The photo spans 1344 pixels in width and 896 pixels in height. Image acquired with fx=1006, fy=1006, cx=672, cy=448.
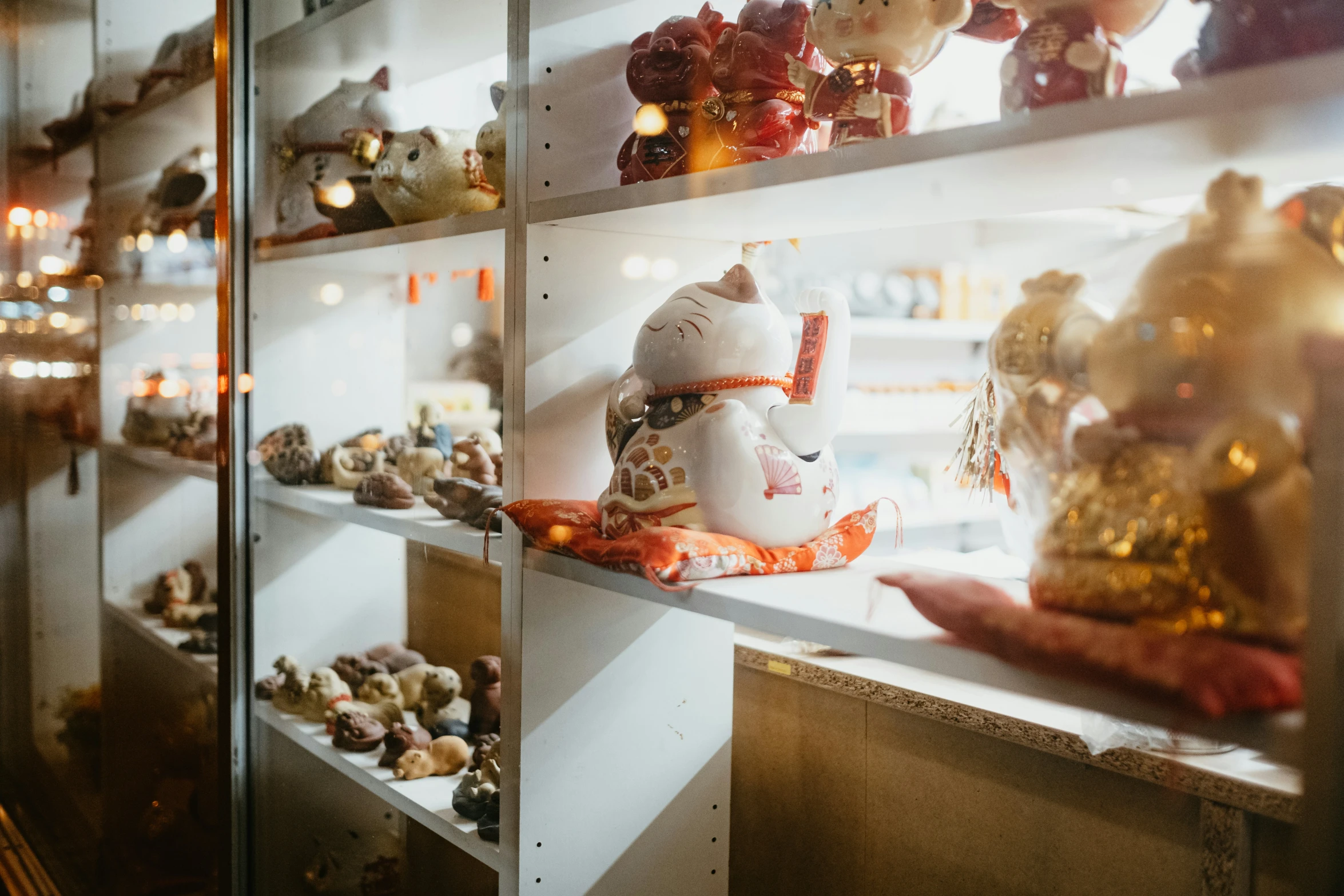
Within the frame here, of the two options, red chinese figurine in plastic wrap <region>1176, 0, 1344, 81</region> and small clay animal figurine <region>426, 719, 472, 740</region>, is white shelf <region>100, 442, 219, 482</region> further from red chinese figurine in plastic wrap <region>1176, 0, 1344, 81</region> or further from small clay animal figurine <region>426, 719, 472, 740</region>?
red chinese figurine in plastic wrap <region>1176, 0, 1344, 81</region>

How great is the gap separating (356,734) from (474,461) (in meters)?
0.42

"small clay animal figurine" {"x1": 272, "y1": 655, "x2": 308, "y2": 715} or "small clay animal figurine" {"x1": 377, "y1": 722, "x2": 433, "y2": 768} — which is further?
"small clay animal figurine" {"x1": 272, "y1": 655, "x2": 308, "y2": 715}

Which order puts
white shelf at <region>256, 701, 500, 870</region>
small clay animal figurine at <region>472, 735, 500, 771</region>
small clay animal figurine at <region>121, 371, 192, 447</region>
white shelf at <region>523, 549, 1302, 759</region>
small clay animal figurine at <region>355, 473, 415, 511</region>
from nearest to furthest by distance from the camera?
white shelf at <region>523, 549, 1302, 759</region> < white shelf at <region>256, 701, 500, 870</region> < small clay animal figurine at <region>472, 735, 500, 771</region> < small clay animal figurine at <region>355, 473, 415, 511</region> < small clay animal figurine at <region>121, 371, 192, 447</region>

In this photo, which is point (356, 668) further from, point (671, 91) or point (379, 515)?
point (671, 91)

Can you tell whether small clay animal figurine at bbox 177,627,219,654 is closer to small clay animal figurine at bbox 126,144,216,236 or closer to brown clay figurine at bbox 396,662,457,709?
brown clay figurine at bbox 396,662,457,709

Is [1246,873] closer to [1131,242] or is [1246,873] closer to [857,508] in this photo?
[857,508]

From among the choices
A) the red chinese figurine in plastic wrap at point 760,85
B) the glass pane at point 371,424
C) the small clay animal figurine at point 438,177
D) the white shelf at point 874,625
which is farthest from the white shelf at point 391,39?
the white shelf at point 874,625

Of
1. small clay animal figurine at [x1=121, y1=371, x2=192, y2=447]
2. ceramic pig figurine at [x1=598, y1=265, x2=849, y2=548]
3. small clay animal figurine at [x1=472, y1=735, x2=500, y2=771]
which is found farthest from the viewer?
small clay animal figurine at [x1=121, y1=371, x2=192, y2=447]

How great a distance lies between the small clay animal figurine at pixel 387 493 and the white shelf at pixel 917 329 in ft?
1.92

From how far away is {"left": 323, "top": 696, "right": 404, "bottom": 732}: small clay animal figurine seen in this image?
1506 mm

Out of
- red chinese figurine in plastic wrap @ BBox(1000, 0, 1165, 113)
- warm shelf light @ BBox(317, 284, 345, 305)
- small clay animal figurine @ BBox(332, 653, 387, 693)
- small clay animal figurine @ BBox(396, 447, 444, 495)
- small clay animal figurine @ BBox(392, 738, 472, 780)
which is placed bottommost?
small clay animal figurine @ BBox(392, 738, 472, 780)

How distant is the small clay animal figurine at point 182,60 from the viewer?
1.73m

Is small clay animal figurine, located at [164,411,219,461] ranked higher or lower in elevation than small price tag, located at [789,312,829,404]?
lower

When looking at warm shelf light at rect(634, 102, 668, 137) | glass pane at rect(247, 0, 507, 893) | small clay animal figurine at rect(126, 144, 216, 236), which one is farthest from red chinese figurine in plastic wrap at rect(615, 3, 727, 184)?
small clay animal figurine at rect(126, 144, 216, 236)
